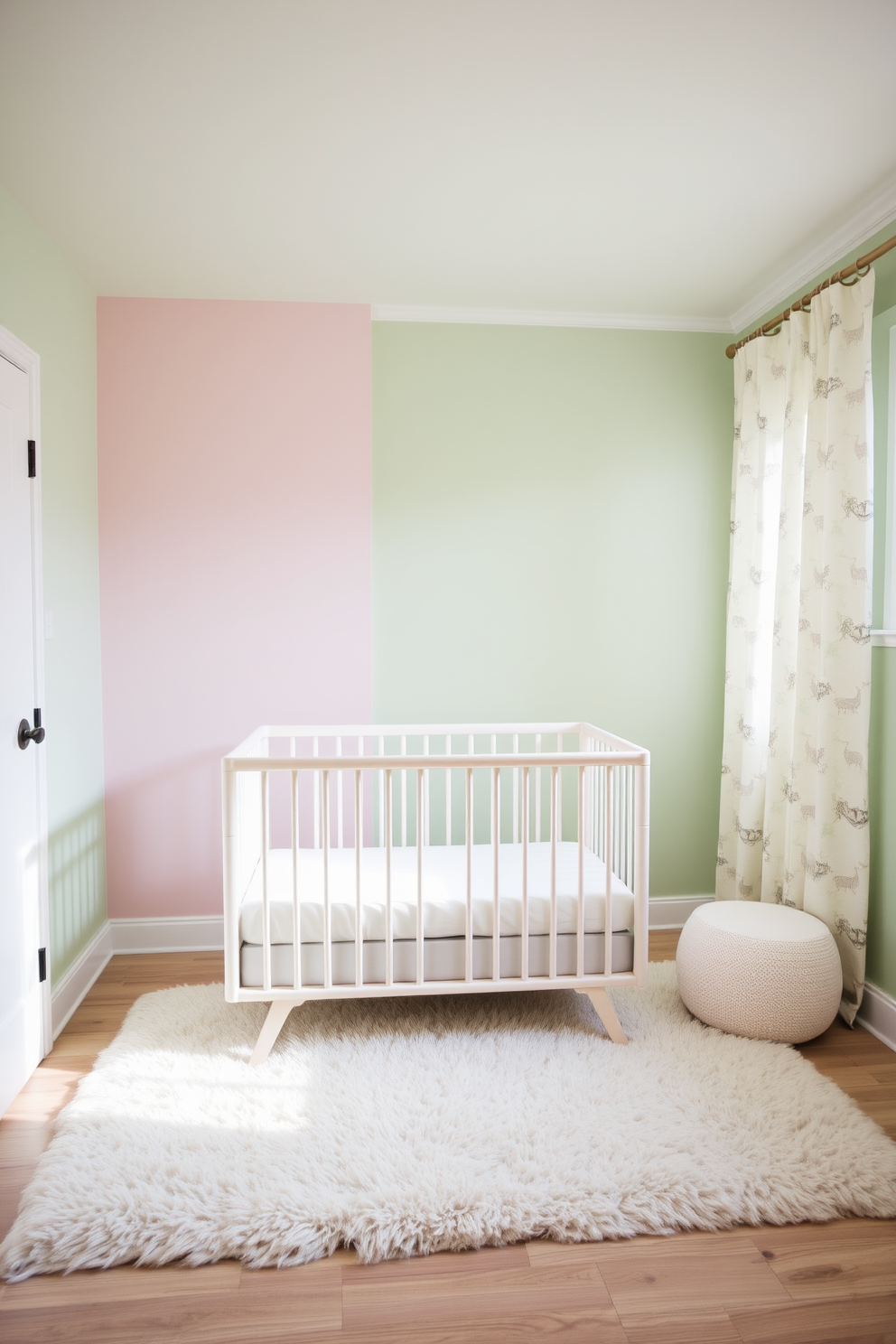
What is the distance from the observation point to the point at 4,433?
2020 mm

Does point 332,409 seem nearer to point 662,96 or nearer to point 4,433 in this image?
point 4,433

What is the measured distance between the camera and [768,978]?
2.15 metres

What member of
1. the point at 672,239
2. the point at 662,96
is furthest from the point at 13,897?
the point at 672,239

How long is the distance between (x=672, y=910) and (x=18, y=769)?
2509 millimetres

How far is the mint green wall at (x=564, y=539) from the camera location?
2990 mm

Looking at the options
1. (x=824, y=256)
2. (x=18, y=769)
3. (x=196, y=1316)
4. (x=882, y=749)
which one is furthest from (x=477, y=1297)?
(x=824, y=256)

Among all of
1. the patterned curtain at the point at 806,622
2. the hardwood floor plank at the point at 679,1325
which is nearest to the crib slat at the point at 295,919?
the hardwood floor plank at the point at 679,1325

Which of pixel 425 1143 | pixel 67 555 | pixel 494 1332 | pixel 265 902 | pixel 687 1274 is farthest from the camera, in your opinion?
pixel 67 555

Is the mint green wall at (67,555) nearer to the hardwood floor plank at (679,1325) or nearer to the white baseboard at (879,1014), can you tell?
the hardwood floor plank at (679,1325)

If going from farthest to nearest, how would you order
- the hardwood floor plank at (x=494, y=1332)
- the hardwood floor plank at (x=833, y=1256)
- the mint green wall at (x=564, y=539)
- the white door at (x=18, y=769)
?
the mint green wall at (x=564, y=539) < the white door at (x=18, y=769) < the hardwood floor plank at (x=833, y=1256) < the hardwood floor plank at (x=494, y=1332)

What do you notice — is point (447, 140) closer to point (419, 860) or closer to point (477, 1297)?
point (419, 860)

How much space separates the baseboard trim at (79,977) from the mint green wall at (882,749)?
2528 millimetres

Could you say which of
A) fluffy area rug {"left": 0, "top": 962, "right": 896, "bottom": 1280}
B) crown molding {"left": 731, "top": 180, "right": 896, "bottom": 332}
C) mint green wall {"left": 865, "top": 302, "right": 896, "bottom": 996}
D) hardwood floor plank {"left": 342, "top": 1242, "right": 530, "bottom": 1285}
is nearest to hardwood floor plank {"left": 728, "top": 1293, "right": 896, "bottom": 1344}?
fluffy area rug {"left": 0, "top": 962, "right": 896, "bottom": 1280}

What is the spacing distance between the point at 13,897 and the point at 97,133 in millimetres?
2002
